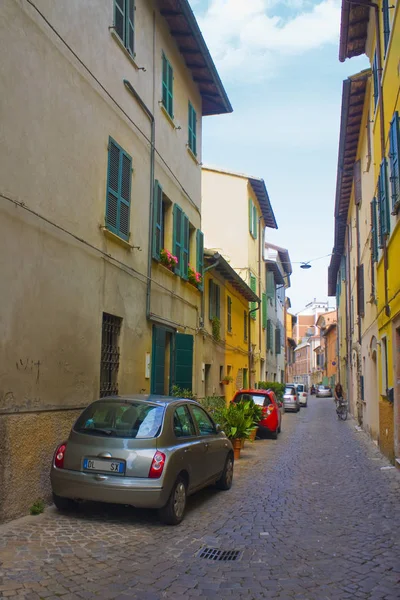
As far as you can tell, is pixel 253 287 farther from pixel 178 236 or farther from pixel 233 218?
pixel 178 236

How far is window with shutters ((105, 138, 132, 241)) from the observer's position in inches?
371

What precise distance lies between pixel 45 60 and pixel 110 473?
5191mm

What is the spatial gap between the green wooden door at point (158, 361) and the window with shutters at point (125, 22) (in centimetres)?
538

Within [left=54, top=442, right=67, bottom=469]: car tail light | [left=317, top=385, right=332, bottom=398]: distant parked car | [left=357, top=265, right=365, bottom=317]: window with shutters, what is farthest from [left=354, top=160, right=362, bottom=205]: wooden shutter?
[left=317, top=385, right=332, bottom=398]: distant parked car

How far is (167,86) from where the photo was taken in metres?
12.8

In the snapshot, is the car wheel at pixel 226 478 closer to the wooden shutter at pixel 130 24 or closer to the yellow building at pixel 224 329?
the yellow building at pixel 224 329

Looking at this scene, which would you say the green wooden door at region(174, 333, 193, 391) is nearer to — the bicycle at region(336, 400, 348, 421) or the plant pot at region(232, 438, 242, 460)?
the plant pot at region(232, 438, 242, 460)

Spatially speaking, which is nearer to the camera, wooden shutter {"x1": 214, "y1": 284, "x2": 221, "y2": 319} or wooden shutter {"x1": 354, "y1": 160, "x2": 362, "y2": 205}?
wooden shutter {"x1": 214, "y1": 284, "x2": 221, "y2": 319}

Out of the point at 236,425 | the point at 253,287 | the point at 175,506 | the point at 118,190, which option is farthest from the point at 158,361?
the point at 253,287

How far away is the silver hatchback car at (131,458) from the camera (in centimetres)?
616

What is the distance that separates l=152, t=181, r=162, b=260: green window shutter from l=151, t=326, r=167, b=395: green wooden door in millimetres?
1593

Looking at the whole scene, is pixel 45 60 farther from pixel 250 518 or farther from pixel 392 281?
pixel 392 281

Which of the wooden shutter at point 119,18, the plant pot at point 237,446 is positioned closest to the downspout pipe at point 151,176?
the wooden shutter at point 119,18

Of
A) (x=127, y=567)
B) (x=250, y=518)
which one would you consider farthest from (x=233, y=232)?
(x=127, y=567)
